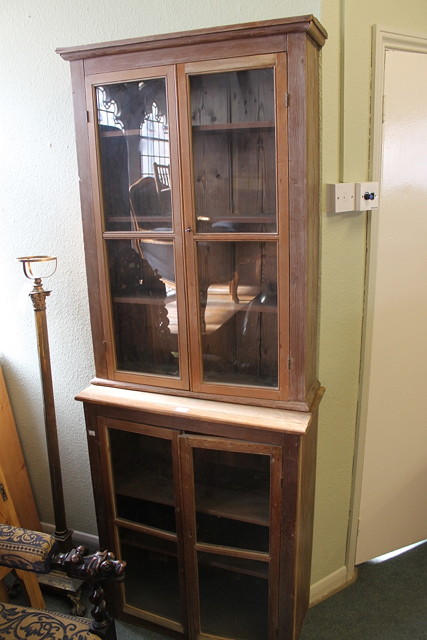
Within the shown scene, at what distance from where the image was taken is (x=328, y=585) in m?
→ 2.01

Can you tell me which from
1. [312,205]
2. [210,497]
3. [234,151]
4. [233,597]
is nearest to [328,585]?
[233,597]

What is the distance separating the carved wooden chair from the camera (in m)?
1.31

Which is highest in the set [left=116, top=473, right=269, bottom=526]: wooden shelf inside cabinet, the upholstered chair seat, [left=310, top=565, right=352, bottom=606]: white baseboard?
[left=116, top=473, right=269, bottom=526]: wooden shelf inside cabinet

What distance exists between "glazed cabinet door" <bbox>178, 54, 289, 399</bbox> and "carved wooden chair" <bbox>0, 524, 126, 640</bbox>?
570 millimetres

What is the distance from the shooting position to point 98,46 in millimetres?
1445

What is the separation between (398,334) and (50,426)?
1.33m

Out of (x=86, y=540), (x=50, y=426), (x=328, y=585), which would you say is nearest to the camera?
(x=50, y=426)

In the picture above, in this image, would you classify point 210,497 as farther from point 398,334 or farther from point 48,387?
point 398,334

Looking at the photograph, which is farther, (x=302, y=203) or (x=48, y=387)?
(x=48, y=387)

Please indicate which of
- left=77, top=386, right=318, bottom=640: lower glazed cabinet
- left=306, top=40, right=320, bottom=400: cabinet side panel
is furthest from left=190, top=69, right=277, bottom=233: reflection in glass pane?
left=77, top=386, right=318, bottom=640: lower glazed cabinet

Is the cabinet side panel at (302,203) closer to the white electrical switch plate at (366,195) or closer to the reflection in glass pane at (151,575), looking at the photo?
the white electrical switch plate at (366,195)

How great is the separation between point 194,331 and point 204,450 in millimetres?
375

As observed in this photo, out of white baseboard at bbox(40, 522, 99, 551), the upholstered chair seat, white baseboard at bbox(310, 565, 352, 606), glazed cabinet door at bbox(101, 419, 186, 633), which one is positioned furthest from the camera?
white baseboard at bbox(40, 522, 99, 551)

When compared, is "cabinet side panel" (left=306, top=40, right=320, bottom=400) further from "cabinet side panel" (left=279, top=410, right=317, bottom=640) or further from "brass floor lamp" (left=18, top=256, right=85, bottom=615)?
"brass floor lamp" (left=18, top=256, right=85, bottom=615)
